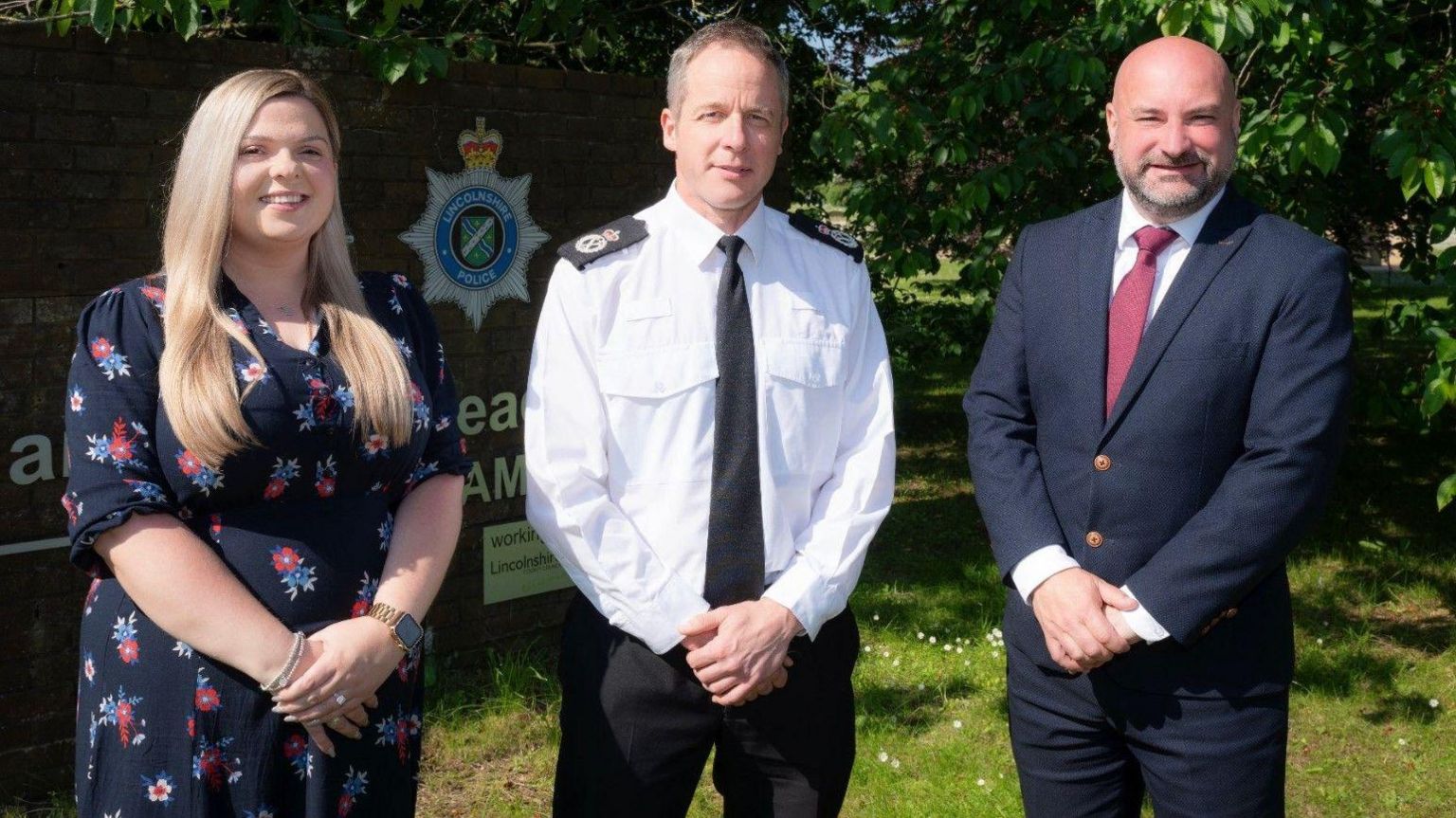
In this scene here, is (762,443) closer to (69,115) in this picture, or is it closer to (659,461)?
(659,461)

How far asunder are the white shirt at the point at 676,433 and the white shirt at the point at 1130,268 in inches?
13.1

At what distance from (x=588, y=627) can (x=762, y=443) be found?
1.75 feet

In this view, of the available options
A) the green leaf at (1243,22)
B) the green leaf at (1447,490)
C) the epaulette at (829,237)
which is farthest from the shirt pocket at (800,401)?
the green leaf at (1447,490)

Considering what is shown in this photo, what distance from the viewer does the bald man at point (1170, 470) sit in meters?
2.49

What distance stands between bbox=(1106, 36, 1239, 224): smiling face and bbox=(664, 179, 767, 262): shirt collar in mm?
775

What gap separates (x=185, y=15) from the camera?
3.96 m

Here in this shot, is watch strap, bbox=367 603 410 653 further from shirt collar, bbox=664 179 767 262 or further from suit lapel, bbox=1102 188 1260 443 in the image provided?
suit lapel, bbox=1102 188 1260 443

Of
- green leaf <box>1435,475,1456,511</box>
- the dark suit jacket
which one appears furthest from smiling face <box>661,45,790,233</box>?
green leaf <box>1435,475,1456,511</box>

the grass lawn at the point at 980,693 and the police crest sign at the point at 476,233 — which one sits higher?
the police crest sign at the point at 476,233

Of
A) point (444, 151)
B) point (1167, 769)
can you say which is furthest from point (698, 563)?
point (444, 151)

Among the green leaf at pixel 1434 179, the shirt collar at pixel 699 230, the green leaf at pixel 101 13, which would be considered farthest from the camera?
the green leaf at pixel 1434 179

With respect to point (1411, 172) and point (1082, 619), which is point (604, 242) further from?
point (1411, 172)

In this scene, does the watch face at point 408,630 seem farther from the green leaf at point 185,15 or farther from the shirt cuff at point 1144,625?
the green leaf at point 185,15

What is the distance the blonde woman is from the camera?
7.45ft
